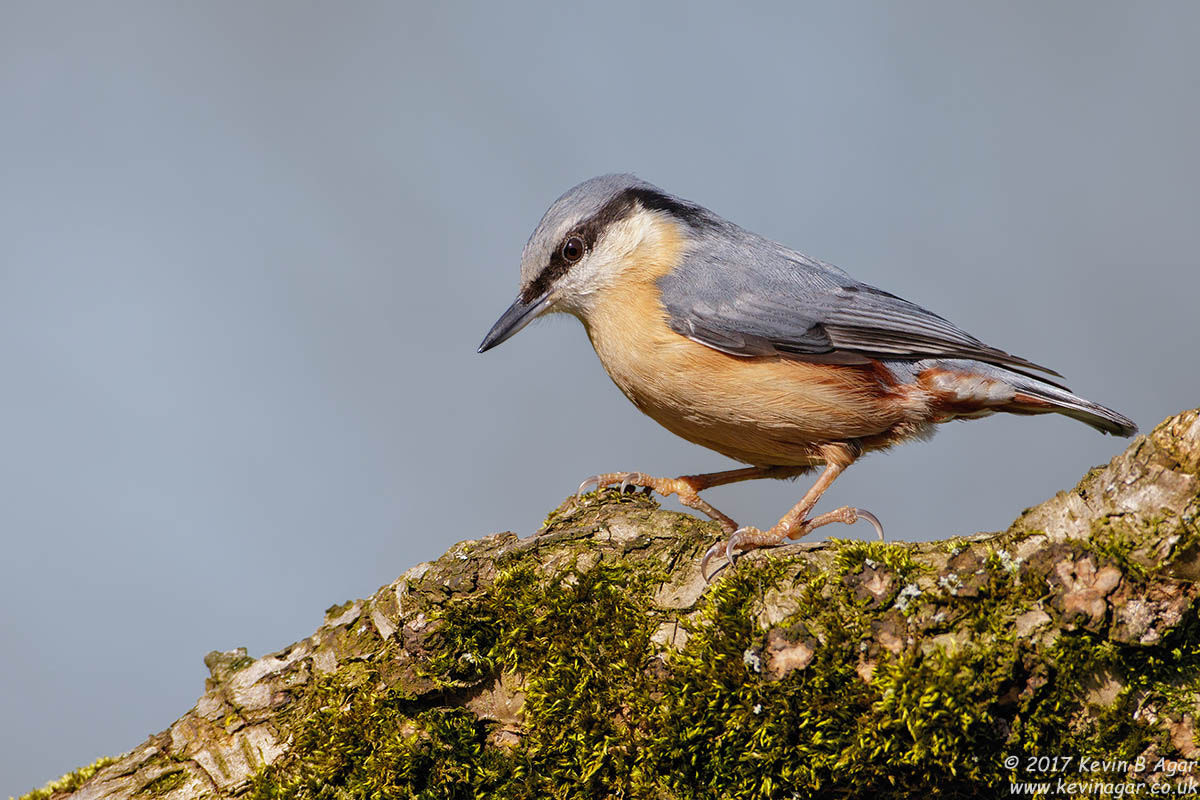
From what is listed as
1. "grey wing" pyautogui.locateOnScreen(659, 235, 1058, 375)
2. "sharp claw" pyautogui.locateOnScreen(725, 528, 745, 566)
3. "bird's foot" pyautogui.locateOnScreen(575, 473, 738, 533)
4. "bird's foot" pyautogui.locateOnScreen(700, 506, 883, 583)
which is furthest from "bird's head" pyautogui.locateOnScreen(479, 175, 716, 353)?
"sharp claw" pyautogui.locateOnScreen(725, 528, 745, 566)

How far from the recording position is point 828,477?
344 cm

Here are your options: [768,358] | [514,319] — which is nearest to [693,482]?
[768,358]

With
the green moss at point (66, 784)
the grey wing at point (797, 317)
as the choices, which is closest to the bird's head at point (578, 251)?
the grey wing at point (797, 317)

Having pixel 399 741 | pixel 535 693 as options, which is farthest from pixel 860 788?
pixel 399 741

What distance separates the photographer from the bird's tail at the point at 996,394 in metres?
3.32

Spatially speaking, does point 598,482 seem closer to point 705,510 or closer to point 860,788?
point 705,510

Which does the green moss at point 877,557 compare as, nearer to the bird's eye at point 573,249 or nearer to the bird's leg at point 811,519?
the bird's leg at point 811,519

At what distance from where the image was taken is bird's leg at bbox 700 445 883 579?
9.38 ft

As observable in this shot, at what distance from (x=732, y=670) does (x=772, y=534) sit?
36.5 inches

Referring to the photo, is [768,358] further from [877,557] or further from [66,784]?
[66,784]

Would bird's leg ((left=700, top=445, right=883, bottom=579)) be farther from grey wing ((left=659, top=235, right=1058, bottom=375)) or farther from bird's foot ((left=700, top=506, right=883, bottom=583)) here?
grey wing ((left=659, top=235, right=1058, bottom=375))

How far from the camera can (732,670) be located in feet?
7.38

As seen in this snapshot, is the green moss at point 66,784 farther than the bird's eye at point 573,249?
No

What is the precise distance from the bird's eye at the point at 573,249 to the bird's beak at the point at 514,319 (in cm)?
18
